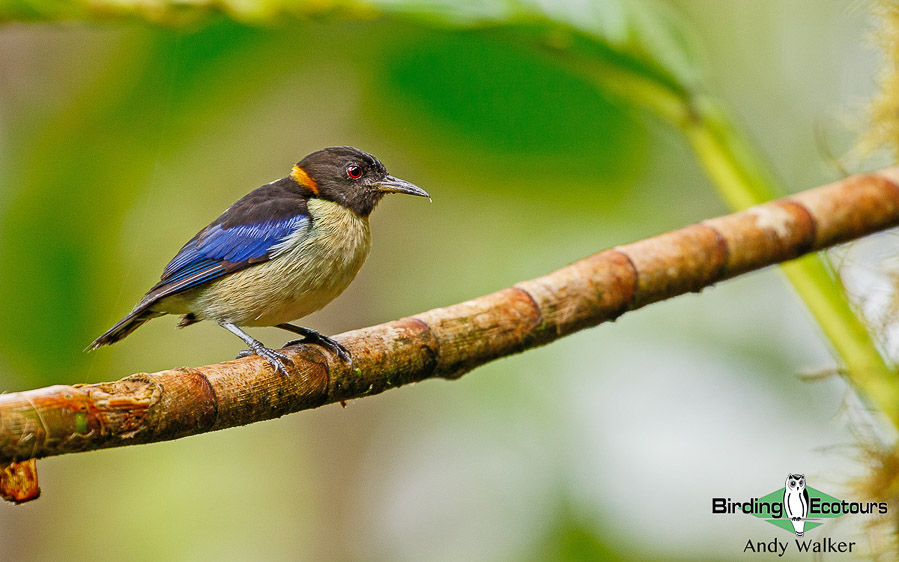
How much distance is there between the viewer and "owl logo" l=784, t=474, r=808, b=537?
3.16 m

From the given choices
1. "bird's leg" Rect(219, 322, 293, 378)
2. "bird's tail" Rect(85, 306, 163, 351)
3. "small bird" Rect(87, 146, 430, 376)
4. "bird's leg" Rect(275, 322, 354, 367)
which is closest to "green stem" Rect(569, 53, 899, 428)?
"small bird" Rect(87, 146, 430, 376)

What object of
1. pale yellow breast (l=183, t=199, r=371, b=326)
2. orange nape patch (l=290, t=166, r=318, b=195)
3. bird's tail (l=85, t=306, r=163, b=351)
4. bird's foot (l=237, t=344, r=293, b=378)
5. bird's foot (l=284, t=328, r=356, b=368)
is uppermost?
orange nape patch (l=290, t=166, r=318, b=195)

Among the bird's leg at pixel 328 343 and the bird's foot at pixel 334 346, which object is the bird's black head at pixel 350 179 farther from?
the bird's foot at pixel 334 346

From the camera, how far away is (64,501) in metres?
6.01

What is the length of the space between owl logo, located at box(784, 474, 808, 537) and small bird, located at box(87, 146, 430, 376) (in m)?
1.78

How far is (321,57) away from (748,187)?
110 inches

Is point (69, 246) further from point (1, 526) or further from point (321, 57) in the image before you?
point (1, 526)

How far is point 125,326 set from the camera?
3107mm

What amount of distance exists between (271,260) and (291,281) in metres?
0.12

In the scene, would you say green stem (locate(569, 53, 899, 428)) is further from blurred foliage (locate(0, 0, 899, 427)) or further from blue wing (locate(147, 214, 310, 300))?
blue wing (locate(147, 214, 310, 300))

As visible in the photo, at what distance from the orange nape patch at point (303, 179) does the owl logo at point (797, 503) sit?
217 cm

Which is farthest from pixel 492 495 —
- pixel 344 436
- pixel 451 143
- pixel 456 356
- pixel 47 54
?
pixel 47 54

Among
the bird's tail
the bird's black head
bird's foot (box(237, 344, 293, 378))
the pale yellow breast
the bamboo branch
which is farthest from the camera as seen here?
the bird's black head

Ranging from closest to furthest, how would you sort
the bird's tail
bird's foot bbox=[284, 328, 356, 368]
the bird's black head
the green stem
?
bird's foot bbox=[284, 328, 356, 368], the bird's tail, the green stem, the bird's black head
